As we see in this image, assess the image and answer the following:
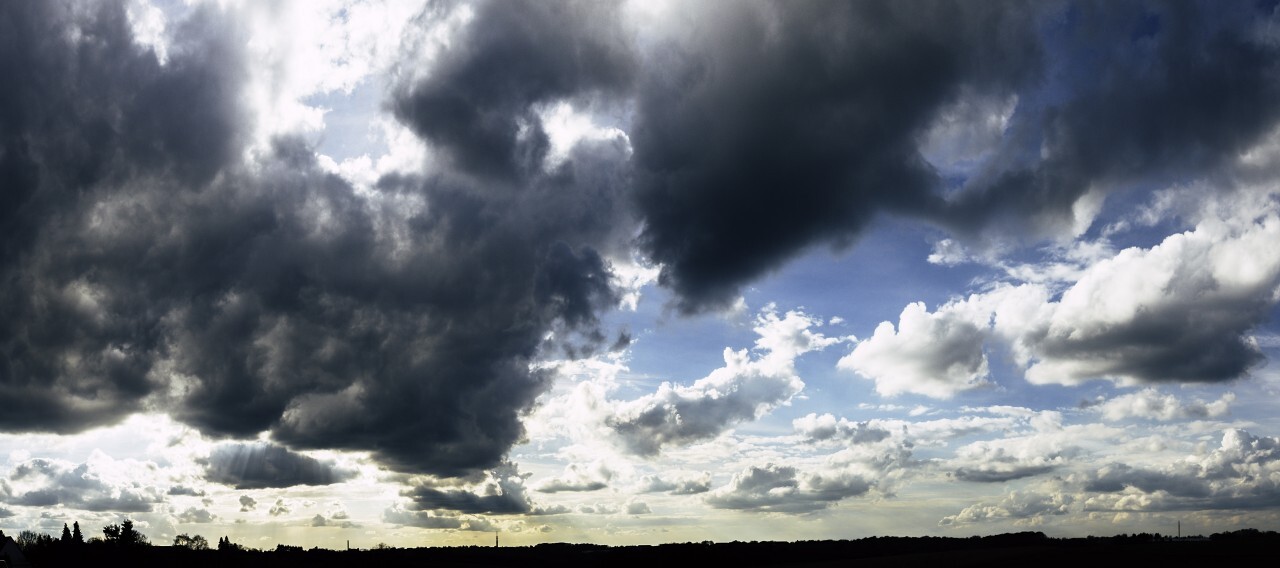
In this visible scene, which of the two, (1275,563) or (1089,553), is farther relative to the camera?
(1089,553)

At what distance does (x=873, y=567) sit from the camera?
174 meters

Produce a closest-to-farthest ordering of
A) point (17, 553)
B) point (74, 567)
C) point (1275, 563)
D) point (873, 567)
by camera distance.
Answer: point (1275, 563), point (17, 553), point (873, 567), point (74, 567)

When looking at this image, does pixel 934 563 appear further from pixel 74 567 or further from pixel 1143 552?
pixel 74 567

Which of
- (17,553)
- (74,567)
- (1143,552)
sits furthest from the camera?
(74,567)

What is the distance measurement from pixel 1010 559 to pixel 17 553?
17702 centimetres

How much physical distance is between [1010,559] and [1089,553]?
14097 millimetres

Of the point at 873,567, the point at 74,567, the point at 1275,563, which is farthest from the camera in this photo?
the point at 74,567

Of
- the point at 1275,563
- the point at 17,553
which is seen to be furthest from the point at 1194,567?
the point at 17,553

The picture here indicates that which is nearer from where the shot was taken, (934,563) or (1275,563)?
(1275,563)

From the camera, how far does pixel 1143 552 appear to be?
527 ft

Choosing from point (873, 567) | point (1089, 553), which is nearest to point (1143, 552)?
point (1089, 553)

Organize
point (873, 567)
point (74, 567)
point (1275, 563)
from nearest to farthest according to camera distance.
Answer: point (1275, 563) < point (873, 567) < point (74, 567)

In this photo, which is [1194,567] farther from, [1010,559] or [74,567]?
[74,567]

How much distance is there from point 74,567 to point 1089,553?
692ft
